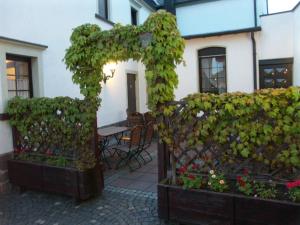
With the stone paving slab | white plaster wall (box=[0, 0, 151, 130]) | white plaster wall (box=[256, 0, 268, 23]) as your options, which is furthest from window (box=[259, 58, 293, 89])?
the stone paving slab

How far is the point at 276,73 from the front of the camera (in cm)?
917

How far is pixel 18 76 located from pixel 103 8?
167 inches

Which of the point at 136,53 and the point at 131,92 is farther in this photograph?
the point at 131,92

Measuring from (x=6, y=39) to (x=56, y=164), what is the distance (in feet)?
8.00

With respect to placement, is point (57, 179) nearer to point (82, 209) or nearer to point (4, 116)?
point (82, 209)

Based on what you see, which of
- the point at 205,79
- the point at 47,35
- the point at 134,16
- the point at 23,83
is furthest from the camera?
the point at 134,16

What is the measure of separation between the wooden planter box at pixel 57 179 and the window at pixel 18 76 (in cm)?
150

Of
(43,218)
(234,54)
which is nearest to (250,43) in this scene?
(234,54)

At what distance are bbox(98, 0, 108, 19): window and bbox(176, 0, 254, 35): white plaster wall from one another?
3.77 m

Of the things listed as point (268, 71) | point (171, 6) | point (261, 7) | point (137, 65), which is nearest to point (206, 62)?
point (268, 71)

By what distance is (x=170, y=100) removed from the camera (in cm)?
384

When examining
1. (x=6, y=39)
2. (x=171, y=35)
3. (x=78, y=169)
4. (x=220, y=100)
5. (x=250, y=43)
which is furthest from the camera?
(x=250, y=43)

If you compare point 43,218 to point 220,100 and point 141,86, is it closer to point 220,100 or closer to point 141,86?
point 220,100

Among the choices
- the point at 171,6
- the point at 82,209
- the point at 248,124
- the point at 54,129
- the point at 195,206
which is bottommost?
the point at 82,209
